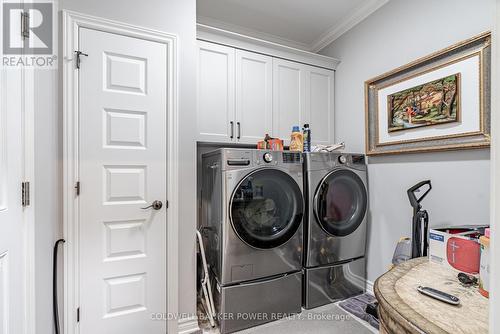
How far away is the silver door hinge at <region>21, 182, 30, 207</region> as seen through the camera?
1041 millimetres

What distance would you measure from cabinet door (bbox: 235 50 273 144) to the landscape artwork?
1119 millimetres

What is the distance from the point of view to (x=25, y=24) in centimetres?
110

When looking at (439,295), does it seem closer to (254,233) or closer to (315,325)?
(254,233)

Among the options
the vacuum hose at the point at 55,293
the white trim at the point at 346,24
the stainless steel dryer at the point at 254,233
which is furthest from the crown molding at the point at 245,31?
the vacuum hose at the point at 55,293

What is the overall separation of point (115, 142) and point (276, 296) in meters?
1.67

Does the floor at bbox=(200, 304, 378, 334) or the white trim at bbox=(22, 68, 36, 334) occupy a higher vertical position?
the white trim at bbox=(22, 68, 36, 334)

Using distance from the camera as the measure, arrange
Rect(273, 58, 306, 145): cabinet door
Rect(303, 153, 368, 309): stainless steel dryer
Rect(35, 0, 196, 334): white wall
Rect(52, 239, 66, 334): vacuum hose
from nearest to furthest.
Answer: Rect(35, 0, 196, 334): white wall < Rect(52, 239, 66, 334): vacuum hose < Rect(303, 153, 368, 309): stainless steel dryer < Rect(273, 58, 306, 145): cabinet door

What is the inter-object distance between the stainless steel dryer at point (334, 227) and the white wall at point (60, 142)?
983mm

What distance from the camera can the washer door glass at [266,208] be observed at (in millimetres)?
1724

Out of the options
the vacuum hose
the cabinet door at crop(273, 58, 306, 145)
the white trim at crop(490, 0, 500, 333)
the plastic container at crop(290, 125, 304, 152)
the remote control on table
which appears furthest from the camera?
the cabinet door at crop(273, 58, 306, 145)

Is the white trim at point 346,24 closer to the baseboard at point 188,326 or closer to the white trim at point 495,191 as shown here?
the white trim at point 495,191

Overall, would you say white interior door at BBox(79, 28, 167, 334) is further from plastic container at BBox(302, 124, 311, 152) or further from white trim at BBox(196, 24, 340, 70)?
plastic container at BBox(302, 124, 311, 152)

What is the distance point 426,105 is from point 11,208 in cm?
260

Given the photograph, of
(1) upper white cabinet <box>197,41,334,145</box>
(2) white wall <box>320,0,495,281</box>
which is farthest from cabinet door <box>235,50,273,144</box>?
(2) white wall <box>320,0,495,281</box>
